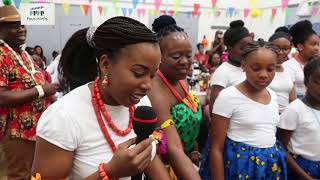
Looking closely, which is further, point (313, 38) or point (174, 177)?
point (313, 38)

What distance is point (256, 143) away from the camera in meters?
1.85

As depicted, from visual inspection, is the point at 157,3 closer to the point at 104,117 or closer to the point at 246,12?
the point at 246,12

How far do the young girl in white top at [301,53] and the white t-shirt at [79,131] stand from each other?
2.43 m

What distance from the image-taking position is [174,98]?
5.79 ft

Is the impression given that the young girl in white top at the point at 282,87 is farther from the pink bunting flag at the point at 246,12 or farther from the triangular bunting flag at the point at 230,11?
the pink bunting flag at the point at 246,12

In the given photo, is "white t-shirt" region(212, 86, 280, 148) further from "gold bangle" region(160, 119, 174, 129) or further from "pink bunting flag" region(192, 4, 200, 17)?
"pink bunting flag" region(192, 4, 200, 17)

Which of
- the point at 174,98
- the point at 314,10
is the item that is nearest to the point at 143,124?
the point at 174,98

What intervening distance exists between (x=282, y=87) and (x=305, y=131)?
80cm

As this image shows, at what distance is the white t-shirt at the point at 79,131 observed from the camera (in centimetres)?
105

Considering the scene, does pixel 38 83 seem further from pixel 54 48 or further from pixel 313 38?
pixel 54 48

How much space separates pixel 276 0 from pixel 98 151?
9.88 meters

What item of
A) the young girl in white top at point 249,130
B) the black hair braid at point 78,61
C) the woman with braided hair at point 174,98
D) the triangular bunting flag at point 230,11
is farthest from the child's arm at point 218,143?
the triangular bunting flag at point 230,11

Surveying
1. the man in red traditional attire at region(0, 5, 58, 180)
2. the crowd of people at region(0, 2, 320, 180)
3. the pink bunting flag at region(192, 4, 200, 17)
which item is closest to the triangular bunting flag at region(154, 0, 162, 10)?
the pink bunting flag at region(192, 4, 200, 17)

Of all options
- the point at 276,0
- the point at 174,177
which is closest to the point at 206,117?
the point at 174,177
